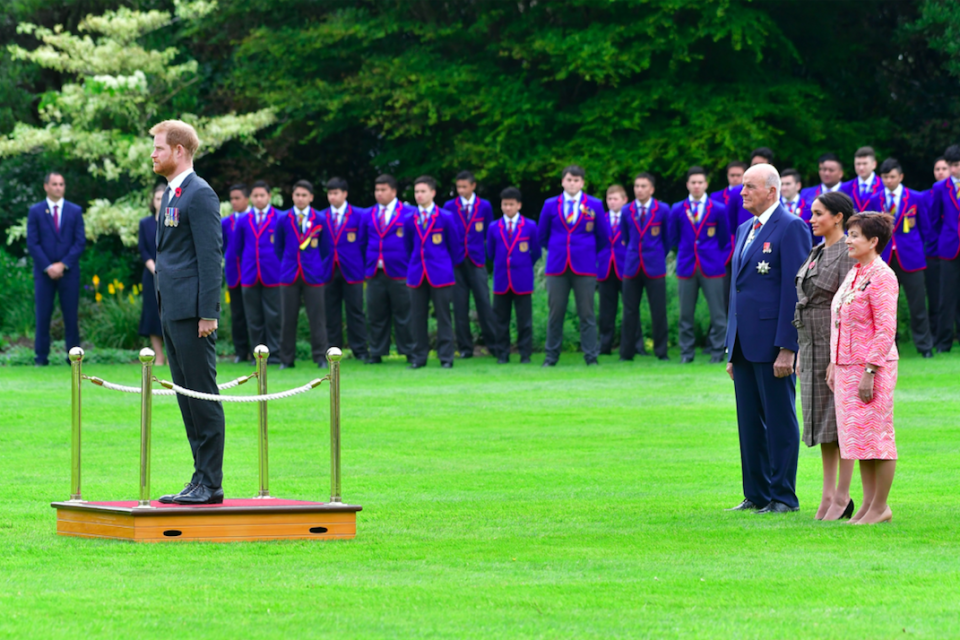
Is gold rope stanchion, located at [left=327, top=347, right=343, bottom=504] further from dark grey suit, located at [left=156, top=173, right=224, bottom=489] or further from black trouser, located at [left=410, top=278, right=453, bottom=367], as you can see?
black trouser, located at [left=410, top=278, right=453, bottom=367]

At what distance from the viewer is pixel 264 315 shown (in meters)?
17.6

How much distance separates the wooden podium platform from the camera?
6.82 meters

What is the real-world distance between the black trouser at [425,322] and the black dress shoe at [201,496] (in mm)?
9760

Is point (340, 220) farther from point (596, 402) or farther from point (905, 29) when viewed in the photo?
point (905, 29)

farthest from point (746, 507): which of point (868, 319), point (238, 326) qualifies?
point (238, 326)

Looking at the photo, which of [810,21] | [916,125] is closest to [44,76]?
[810,21]

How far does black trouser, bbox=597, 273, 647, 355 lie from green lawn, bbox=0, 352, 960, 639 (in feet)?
17.0

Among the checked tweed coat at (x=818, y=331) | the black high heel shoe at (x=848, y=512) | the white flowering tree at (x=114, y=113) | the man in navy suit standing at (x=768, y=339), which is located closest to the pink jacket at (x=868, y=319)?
the checked tweed coat at (x=818, y=331)

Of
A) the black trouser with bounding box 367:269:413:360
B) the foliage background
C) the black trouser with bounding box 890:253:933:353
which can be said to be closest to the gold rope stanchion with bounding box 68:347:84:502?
the black trouser with bounding box 367:269:413:360

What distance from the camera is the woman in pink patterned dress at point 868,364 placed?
7402mm

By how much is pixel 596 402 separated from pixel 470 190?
5950 mm

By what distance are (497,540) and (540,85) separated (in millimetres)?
20178

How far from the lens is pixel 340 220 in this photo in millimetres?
18062

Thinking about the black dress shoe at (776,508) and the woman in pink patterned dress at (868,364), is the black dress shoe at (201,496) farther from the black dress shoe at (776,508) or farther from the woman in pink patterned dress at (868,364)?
the woman in pink patterned dress at (868,364)
